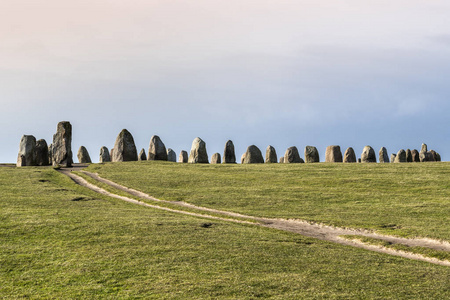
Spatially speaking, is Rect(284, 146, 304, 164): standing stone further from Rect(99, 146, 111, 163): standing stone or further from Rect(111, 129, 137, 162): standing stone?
Rect(99, 146, 111, 163): standing stone

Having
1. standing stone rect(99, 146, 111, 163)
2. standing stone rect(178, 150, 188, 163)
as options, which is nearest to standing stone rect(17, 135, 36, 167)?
standing stone rect(99, 146, 111, 163)

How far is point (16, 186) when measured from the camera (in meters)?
32.7

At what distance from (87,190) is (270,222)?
54.9 feet

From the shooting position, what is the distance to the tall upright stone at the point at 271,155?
55.3 meters

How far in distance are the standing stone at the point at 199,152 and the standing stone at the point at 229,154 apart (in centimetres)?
302

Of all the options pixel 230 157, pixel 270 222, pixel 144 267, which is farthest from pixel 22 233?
pixel 230 157

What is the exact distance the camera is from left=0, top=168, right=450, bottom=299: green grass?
36.8ft

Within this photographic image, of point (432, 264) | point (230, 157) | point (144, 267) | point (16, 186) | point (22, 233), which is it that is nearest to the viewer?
point (144, 267)

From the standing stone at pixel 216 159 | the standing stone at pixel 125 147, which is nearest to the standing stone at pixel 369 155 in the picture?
the standing stone at pixel 216 159

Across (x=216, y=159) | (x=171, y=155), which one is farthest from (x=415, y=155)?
(x=171, y=155)

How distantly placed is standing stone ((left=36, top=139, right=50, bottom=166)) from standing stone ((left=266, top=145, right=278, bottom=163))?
88.4 feet

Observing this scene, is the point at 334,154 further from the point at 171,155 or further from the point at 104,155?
the point at 104,155

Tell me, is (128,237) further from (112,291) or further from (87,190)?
(87,190)

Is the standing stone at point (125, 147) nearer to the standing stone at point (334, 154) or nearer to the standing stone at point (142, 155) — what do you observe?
the standing stone at point (142, 155)
